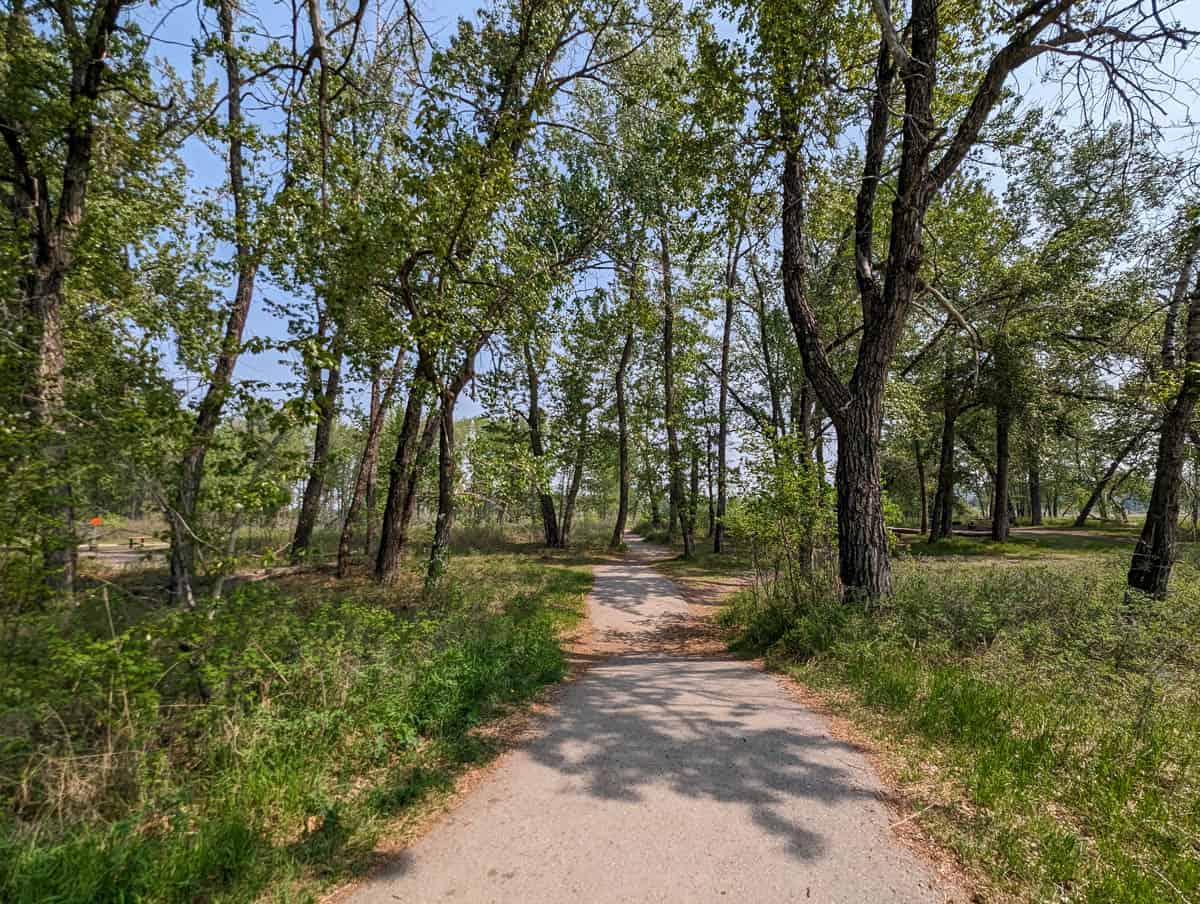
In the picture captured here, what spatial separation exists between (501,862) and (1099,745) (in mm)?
4293

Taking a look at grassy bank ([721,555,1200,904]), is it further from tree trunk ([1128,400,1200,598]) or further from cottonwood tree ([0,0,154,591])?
cottonwood tree ([0,0,154,591])

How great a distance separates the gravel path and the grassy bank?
0.52 m

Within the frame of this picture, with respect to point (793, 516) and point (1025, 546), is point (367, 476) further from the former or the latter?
point (1025, 546)

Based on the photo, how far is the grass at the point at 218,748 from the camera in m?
2.24

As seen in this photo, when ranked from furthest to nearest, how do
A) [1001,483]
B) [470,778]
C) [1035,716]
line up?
1. [1001,483]
2. [1035,716]
3. [470,778]

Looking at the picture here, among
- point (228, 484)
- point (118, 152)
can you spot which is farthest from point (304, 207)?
point (118, 152)

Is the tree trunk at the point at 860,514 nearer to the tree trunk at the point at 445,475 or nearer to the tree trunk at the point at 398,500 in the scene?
the tree trunk at the point at 445,475

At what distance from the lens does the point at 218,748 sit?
3047 mm

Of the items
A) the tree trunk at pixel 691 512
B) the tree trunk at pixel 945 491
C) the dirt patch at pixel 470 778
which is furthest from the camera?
the tree trunk at pixel 945 491

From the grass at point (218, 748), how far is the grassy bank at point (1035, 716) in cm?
342

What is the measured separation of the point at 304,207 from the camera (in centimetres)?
562

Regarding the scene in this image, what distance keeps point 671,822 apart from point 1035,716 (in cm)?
326

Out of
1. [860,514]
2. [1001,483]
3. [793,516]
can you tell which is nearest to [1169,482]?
[860,514]

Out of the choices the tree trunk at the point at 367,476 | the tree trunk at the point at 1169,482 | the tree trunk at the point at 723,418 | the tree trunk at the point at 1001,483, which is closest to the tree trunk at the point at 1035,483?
the tree trunk at the point at 1001,483
